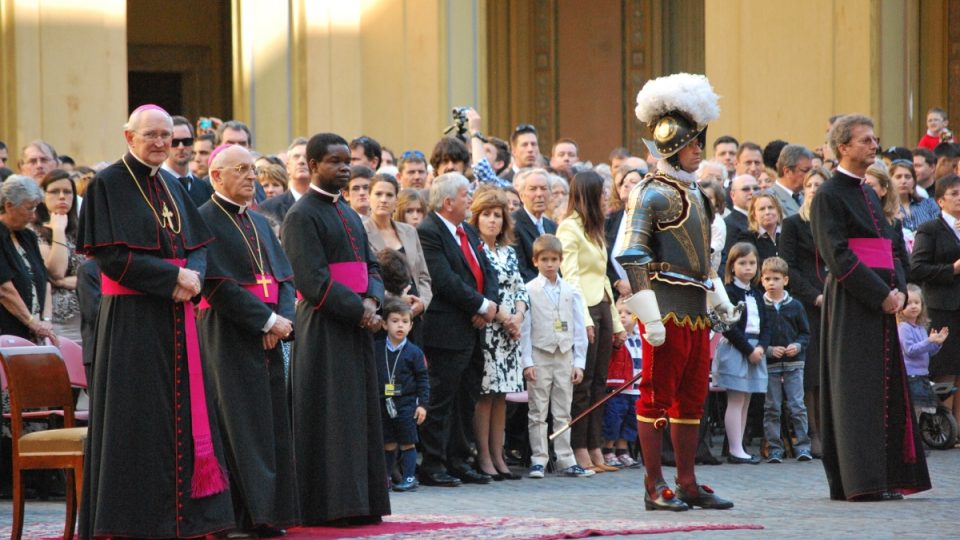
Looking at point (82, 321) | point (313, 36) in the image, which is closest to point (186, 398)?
point (82, 321)

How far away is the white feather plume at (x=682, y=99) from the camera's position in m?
8.96

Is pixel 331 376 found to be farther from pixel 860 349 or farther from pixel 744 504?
pixel 860 349

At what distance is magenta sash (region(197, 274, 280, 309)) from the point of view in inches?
332

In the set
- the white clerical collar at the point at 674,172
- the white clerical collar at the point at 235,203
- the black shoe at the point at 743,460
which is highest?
the white clerical collar at the point at 674,172

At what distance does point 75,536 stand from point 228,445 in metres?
0.91

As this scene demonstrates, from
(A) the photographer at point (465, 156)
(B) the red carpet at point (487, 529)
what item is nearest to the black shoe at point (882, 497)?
(B) the red carpet at point (487, 529)

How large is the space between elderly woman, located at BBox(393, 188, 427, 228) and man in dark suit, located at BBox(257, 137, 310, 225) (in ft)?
2.19

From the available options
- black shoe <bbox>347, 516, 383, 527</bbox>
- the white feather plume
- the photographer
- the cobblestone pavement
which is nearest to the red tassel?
black shoe <bbox>347, 516, 383, 527</bbox>

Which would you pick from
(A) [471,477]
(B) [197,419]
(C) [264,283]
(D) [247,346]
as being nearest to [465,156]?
(A) [471,477]

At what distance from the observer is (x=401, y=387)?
35.4 feet

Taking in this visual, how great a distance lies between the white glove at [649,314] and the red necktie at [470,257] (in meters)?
2.85

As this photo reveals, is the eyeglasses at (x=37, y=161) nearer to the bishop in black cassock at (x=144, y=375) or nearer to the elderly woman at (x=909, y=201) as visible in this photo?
the bishop in black cassock at (x=144, y=375)

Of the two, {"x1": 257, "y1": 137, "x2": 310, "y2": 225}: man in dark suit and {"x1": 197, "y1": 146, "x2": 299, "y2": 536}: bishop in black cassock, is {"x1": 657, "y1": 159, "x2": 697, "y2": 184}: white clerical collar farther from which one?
{"x1": 257, "y1": 137, "x2": 310, "y2": 225}: man in dark suit

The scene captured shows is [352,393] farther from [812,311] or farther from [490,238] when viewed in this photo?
[812,311]
